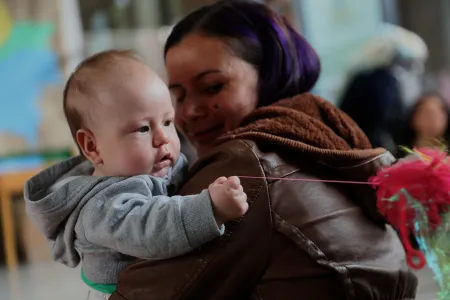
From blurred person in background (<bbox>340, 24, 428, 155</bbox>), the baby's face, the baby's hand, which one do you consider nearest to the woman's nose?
the baby's face

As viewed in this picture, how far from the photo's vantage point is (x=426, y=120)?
12.3ft

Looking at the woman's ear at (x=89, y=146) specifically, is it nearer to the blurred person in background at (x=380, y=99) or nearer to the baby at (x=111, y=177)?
the baby at (x=111, y=177)

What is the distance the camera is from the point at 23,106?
413cm

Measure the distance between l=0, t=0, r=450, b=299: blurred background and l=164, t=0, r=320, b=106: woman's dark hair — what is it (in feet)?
5.23

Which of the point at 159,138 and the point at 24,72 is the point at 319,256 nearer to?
the point at 159,138

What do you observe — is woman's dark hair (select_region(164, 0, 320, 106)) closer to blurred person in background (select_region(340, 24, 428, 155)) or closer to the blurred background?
the blurred background

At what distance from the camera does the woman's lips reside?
137 cm

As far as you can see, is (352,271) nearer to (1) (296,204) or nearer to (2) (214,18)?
(1) (296,204)

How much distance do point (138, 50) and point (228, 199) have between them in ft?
8.91

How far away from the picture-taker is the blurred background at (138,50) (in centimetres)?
355

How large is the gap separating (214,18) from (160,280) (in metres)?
0.62

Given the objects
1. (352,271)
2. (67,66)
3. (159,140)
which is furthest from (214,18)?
(67,66)

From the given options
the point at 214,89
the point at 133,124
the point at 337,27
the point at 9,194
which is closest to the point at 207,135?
the point at 214,89

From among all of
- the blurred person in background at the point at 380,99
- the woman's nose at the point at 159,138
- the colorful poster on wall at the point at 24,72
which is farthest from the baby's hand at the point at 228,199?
the colorful poster on wall at the point at 24,72
